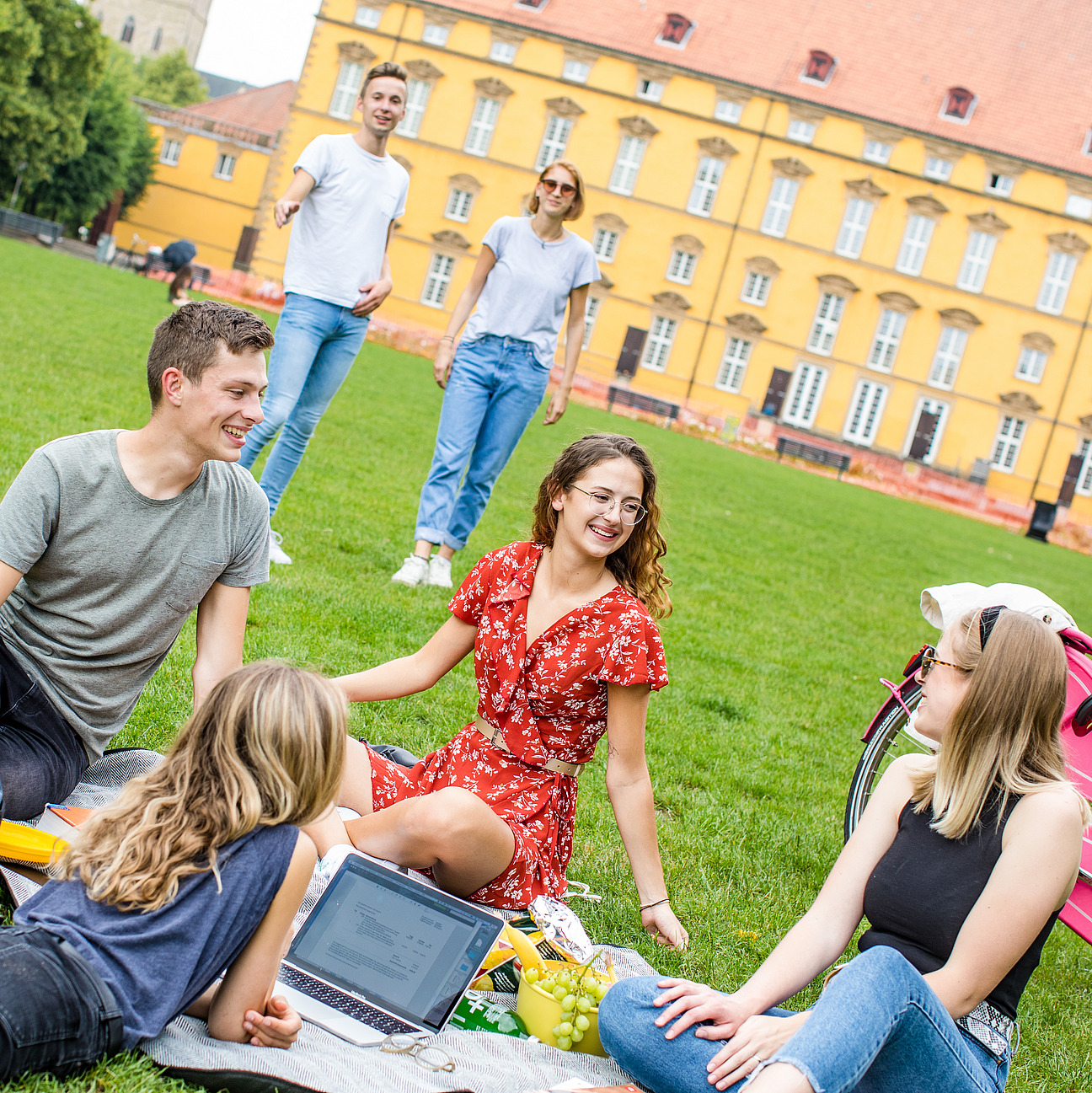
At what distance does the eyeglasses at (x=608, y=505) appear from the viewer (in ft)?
11.7

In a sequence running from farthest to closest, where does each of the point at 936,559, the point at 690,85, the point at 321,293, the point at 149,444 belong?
the point at 690,85, the point at 936,559, the point at 321,293, the point at 149,444

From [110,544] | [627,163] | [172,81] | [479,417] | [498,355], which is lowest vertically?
[110,544]

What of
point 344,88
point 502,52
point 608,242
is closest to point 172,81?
point 344,88

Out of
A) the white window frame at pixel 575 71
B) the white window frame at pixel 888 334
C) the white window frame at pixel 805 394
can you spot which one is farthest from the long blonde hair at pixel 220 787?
the white window frame at pixel 575 71

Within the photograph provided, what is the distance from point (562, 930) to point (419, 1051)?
573mm

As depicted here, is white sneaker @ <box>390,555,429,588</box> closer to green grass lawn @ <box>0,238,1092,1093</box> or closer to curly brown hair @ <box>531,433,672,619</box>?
green grass lawn @ <box>0,238,1092,1093</box>

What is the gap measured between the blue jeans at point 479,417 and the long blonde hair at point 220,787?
4513 millimetres

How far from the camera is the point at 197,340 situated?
3.18 m

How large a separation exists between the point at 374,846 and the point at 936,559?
15391mm

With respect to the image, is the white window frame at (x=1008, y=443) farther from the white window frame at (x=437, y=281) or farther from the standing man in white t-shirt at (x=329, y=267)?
the standing man in white t-shirt at (x=329, y=267)

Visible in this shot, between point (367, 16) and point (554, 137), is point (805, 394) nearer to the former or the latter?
point (554, 137)

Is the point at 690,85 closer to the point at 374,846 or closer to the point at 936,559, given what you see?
the point at 936,559

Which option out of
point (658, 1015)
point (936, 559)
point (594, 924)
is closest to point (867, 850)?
point (658, 1015)

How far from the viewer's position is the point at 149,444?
3.21 m
